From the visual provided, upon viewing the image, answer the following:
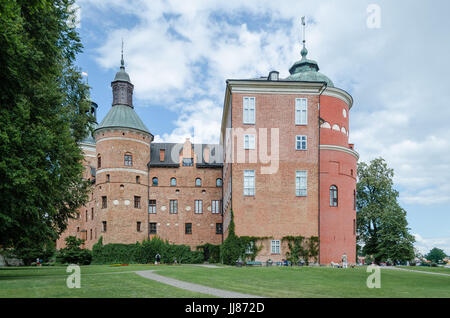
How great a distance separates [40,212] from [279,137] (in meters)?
19.3

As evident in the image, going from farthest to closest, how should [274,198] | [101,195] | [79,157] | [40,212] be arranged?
[101,195] < [274,198] < [79,157] < [40,212]

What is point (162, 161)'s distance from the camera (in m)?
51.4

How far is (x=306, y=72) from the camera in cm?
4144

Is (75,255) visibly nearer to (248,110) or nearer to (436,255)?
(248,110)

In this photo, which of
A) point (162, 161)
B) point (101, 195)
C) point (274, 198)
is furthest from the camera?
point (162, 161)

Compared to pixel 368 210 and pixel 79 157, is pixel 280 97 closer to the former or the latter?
pixel 79 157

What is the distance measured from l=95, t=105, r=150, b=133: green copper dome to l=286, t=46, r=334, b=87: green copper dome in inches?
688

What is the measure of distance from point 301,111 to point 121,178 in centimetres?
2188

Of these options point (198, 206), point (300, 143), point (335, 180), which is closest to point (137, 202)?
point (198, 206)

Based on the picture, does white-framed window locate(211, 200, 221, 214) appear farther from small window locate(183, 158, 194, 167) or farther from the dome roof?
the dome roof

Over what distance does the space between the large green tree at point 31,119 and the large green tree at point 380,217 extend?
3482 centimetres

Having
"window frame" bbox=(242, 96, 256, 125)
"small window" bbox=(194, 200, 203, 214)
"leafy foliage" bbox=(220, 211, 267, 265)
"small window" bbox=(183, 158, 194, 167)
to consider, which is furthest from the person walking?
"small window" bbox=(183, 158, 194, 167)
